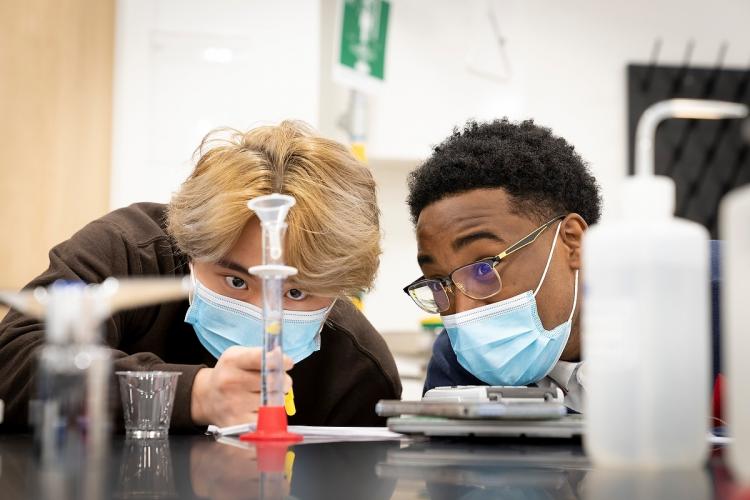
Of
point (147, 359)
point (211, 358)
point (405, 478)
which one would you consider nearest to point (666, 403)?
point (405, 478)

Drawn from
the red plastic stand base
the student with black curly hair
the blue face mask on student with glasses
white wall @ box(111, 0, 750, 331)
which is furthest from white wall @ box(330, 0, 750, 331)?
the red plastic stand base

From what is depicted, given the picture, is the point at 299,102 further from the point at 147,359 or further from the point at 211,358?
the point at 147,359

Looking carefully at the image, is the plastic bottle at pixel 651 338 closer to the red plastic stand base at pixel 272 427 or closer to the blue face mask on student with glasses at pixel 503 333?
the red plastic stand base at pixel 272 427

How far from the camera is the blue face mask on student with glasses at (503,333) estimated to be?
1.41 metres

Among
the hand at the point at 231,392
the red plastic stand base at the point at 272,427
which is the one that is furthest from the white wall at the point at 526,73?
the red plastic stand base at the point at 272,427

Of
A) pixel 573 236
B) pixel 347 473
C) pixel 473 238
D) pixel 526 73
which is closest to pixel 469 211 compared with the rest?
pixel 473 238

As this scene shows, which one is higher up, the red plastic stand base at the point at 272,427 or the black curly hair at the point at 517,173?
the black curly hair at the point at 517,173

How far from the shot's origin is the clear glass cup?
39.5 inches

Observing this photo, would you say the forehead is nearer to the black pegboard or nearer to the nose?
the nose

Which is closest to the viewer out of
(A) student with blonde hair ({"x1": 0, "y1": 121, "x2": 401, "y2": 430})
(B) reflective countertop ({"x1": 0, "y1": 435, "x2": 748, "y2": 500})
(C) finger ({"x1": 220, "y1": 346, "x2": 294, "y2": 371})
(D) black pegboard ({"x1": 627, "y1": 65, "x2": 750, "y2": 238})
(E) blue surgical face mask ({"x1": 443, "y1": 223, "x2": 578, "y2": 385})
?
(B) reflective countertop ({"x1": 0, "y1": 435, "x2": 748, "y2": 500})

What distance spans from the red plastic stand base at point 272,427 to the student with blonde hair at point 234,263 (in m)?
0.15

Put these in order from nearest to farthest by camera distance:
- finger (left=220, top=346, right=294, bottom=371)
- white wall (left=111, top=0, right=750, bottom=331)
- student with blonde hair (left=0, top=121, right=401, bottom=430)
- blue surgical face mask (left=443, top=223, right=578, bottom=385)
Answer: finger (left=220, top=346, right=294, bottom=371)
student with blonde hair (left=0, top=121, right=401, bottom=430)
blue surgical face mask (left=443, top=223, right=578, bottom=385)
white wall (left=111, top=0, right=750, bottom=331)

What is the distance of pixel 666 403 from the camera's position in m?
0.51

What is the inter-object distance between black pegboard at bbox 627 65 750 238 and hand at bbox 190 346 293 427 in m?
2.91
